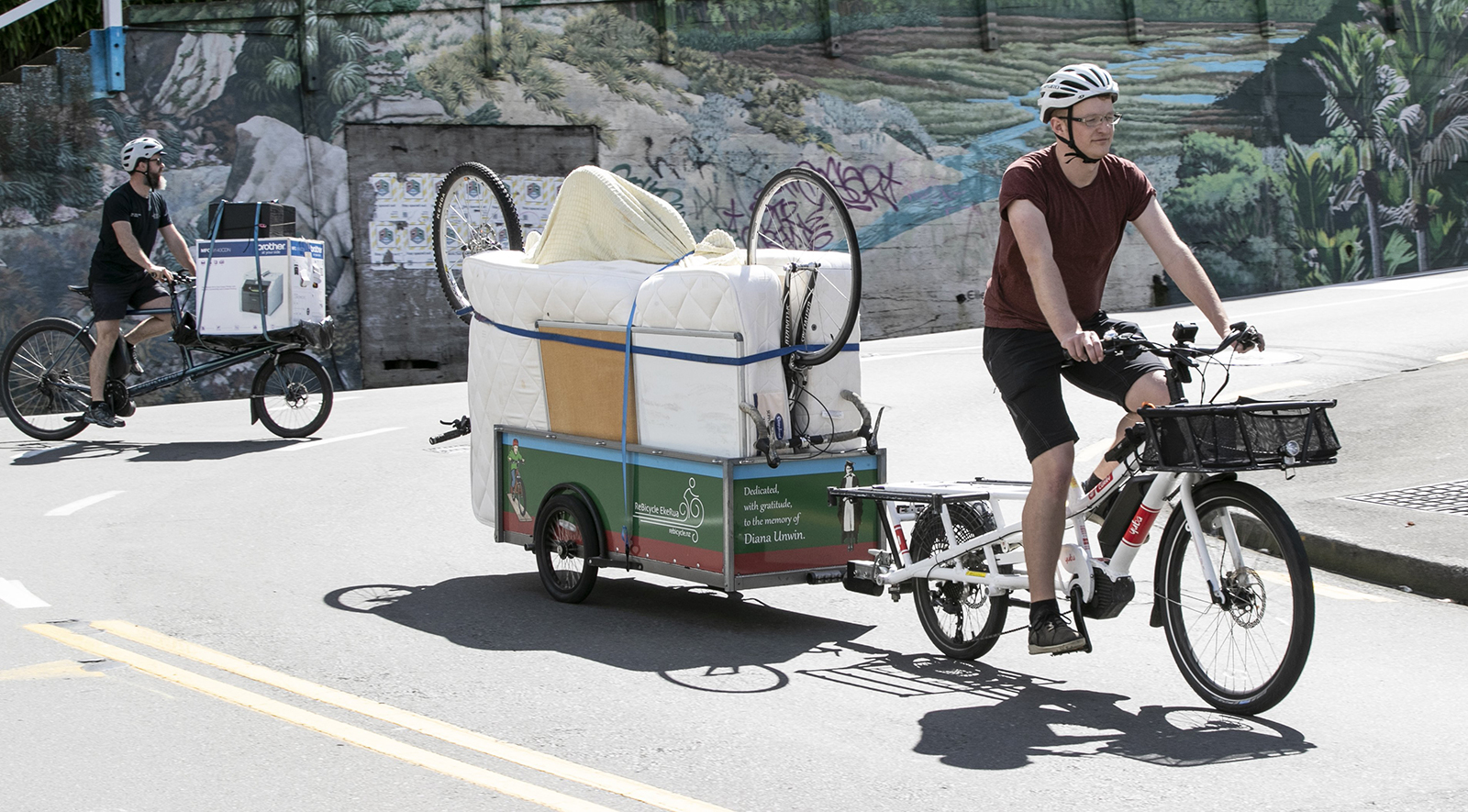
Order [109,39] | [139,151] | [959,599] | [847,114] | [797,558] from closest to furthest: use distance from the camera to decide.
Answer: [959,599] → [797,558] → [139,151] → [109,39] → [847,114]

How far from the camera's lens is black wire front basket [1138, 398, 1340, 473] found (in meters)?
4.42

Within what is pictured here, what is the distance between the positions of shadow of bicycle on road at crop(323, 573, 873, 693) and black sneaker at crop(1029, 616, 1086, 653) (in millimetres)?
939

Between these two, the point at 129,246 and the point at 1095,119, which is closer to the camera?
the point at 1095,119

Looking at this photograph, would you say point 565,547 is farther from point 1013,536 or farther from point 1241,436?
point 1241,436

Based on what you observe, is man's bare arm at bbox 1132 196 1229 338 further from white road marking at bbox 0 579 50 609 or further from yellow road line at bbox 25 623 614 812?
white road marking at bbox 0 579 50 609

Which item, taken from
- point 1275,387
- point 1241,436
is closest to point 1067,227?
point 1241,436

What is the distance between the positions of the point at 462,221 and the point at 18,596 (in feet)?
9.74

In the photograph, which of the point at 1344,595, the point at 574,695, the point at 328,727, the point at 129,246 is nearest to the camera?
the point at 328,727

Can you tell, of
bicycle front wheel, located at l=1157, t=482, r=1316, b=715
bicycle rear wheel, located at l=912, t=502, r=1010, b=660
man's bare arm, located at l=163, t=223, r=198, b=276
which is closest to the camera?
bicycle front wheel, located at l=1157, t=482, r=1316, b=715

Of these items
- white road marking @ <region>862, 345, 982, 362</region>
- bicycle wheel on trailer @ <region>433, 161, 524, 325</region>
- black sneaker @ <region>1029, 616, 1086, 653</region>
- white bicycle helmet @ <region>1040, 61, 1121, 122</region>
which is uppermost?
white bicycle helmet @ <region>1040, 61, 1121, 122</region>

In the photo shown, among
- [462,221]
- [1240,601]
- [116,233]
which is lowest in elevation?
[1240,601]

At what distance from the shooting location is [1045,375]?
5.25 m

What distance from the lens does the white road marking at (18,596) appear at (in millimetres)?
6652

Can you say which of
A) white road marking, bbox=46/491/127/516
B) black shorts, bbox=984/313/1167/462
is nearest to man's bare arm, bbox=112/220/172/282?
white road marking, bbox=46/491/127/516
